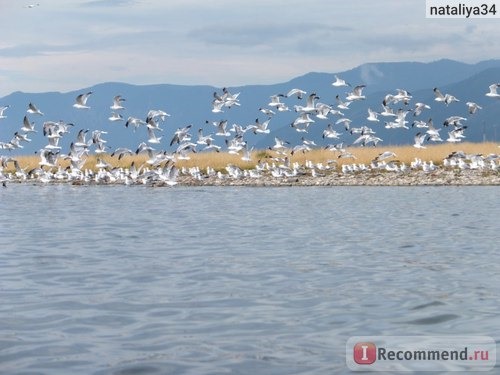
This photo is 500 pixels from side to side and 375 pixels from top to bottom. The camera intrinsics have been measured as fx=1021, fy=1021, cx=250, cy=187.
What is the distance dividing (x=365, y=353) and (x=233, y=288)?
4324 millimetres

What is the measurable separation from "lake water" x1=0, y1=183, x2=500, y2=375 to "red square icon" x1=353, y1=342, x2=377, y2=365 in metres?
0.16

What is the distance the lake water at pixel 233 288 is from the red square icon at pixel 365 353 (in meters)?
0.16

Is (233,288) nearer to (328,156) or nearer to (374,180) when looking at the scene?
(374,180)

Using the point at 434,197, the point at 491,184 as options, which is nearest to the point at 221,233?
the point at 434,197

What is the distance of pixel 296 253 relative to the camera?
18.0 meters

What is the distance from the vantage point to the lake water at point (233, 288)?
9797mm

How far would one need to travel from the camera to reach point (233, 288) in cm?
1369

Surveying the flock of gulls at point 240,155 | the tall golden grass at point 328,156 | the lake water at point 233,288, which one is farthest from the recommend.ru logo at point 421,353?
the tall golden grass at point 328,156

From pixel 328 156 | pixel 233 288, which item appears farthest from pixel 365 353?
pixel 328 156

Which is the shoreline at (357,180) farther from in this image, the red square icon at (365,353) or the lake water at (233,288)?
the red square icon at (365,353)

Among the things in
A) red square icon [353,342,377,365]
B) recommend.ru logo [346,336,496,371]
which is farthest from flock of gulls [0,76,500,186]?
red square icon [353,342,377,365]

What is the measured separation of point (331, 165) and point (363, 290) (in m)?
38.0

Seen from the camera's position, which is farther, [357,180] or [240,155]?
[240,155]

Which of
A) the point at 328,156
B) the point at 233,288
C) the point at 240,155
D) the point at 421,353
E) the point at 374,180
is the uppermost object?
the point at 240,155
